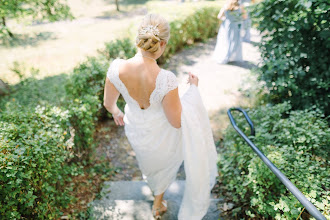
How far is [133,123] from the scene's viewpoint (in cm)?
240

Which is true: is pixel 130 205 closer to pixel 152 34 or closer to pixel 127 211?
pixel 127 211

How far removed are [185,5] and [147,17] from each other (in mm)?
7347

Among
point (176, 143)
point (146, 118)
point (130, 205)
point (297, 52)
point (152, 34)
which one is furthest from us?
point (297, 52)

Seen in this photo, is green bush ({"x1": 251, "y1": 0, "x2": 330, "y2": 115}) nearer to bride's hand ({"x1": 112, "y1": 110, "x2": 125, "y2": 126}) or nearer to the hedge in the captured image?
bride's hand ({"x1": 112, "y1": 110, "x2": 125, "y2": 126})

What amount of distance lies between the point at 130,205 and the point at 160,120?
3.66ft

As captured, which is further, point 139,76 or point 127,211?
point 127,211

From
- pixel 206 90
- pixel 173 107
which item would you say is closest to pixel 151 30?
pixel 173 107

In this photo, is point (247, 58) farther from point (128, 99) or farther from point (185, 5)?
point (128, 99)

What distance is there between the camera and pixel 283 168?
221 cm

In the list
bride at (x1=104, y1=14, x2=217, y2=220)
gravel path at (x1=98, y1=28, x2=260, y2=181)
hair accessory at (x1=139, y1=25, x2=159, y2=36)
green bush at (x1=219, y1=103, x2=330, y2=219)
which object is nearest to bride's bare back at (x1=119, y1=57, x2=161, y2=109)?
bride at (x1=104, y1=14, x2=217, y2=220)

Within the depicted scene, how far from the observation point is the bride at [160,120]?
199cm

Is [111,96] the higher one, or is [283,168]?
[111,96]

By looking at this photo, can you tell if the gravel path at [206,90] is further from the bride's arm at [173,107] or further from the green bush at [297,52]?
the green bush at [297,52]

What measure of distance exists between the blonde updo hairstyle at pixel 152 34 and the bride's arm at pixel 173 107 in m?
0.42
